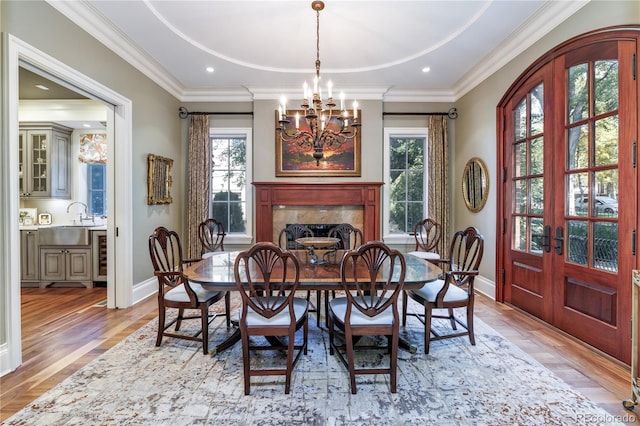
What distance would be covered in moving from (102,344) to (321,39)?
3778 mm

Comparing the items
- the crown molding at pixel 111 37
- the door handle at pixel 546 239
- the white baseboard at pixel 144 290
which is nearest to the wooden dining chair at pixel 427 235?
the door handle at pixel 546 239

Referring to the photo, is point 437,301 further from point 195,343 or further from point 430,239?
point 430,239

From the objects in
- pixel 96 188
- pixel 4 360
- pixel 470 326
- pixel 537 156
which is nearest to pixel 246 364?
pixel 4 360

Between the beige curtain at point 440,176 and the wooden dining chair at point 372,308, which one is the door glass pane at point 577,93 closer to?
the beige curtain at point 440,176

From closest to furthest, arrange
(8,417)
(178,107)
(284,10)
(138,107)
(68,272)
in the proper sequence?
(8,417) < (284,10) < (138,107) < (68,272) < (178,107)

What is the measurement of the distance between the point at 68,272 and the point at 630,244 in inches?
249

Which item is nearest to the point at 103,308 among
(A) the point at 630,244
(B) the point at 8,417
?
(B) the point at 8,417

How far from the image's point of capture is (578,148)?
2.64 meters

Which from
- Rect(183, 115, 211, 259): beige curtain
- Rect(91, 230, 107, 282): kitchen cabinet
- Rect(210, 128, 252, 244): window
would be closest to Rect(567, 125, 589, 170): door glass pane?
Rect(210, 128, 252, 244): window

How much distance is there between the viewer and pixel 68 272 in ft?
13.9

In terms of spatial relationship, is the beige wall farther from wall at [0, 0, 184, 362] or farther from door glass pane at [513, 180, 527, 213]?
door glass pane at [513, 180, 527, 213]

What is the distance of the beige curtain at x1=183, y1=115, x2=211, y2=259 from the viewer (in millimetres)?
4832

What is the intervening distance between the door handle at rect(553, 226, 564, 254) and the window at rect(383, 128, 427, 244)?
229 centimetres

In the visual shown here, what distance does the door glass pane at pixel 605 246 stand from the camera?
7.59ft
